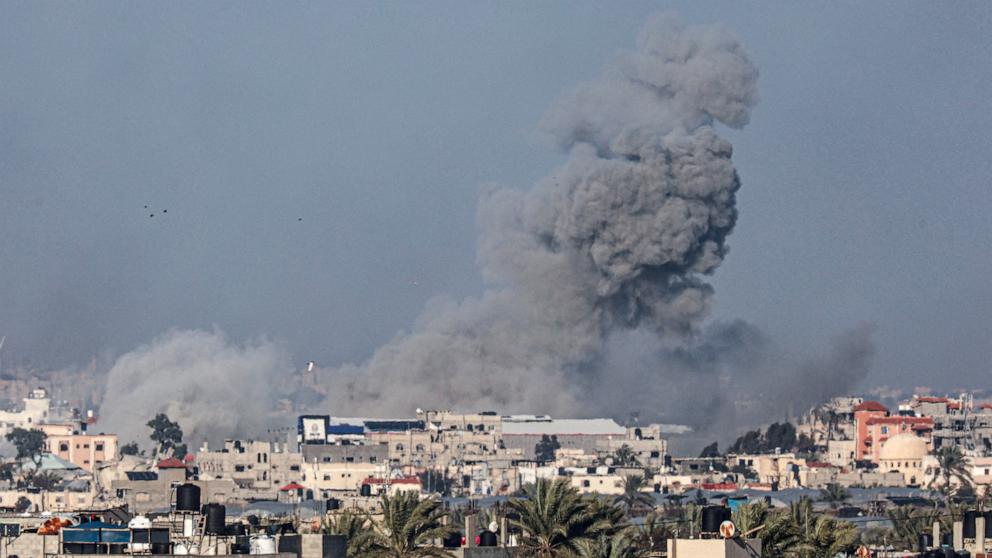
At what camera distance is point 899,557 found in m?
46.3

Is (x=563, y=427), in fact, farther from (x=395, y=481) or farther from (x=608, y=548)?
(x=608, y=548)

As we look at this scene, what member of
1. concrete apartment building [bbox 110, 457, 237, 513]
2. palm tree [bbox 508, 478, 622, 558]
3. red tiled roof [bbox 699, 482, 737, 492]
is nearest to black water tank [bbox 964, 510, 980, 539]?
palm tree [bbox 508, 478, 622, 558]

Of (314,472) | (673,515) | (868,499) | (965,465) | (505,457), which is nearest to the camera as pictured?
(673,515)

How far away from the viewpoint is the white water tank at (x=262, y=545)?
3310cm

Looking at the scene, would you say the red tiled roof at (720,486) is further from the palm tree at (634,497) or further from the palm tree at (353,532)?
the palm tree at (353,532)

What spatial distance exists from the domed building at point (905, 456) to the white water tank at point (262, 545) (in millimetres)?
125643

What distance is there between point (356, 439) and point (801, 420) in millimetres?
30584

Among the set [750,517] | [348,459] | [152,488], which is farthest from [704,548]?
[348,459]

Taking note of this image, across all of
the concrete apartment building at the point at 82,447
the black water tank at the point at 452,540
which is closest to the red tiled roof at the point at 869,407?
the concrete apartment building at the point at 82,447

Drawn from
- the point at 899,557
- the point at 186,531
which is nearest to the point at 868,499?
the point at 899,557

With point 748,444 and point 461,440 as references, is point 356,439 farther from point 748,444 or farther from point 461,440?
point 748,444

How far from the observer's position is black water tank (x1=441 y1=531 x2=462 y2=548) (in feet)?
152

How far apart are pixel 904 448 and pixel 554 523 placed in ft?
383

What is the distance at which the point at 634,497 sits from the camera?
132m
